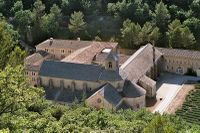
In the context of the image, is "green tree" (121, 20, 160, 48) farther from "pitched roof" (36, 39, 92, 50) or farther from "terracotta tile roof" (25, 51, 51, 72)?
"terracotta tile roof" (25, 51, 51, 72)

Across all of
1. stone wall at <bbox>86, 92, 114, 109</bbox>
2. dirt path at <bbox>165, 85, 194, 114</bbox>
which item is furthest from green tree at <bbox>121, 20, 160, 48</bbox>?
stone wall at <bbox>86, 92, 114, 109</bbox>

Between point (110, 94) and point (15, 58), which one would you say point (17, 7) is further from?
point (15, 58)

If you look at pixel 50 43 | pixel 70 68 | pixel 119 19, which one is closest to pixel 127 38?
pixel 119 19

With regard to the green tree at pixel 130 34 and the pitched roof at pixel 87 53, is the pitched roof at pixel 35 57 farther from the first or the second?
the green tree at pixel 130 34

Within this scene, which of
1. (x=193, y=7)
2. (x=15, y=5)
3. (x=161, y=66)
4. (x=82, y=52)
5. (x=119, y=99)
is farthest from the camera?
(x=15, y=5)

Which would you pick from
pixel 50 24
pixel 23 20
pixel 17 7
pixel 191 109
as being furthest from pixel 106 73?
pixel 17 7

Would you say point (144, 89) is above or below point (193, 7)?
below

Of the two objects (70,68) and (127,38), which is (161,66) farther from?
(70,68)
